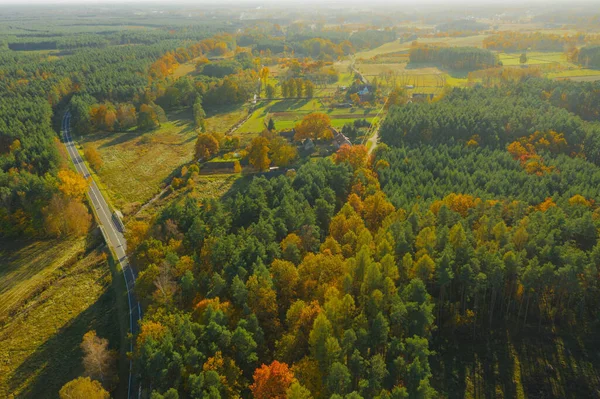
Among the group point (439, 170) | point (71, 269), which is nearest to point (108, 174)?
point (71, 269)

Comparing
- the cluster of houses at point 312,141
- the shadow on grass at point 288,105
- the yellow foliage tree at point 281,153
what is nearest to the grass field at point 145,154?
the shadow on grass at point 288,105

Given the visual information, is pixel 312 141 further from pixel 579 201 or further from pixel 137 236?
pixel 579 201

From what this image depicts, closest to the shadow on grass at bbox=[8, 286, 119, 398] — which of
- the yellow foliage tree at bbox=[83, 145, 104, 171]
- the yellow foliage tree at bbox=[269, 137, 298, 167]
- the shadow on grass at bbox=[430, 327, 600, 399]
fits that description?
the shadow on grass at bbox=[430, 327, 600, 399]

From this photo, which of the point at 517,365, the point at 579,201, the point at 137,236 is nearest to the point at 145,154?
the point at 137,236

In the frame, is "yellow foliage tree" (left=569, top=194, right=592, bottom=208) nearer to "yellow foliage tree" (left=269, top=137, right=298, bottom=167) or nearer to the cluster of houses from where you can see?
the cluster of houses

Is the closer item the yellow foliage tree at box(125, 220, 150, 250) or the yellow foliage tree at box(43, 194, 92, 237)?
the yellow foliage tree at box(125, 220, 150, 250)

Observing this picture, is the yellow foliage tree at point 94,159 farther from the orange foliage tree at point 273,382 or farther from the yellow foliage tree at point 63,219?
the orange foliage tree at point 273,382
